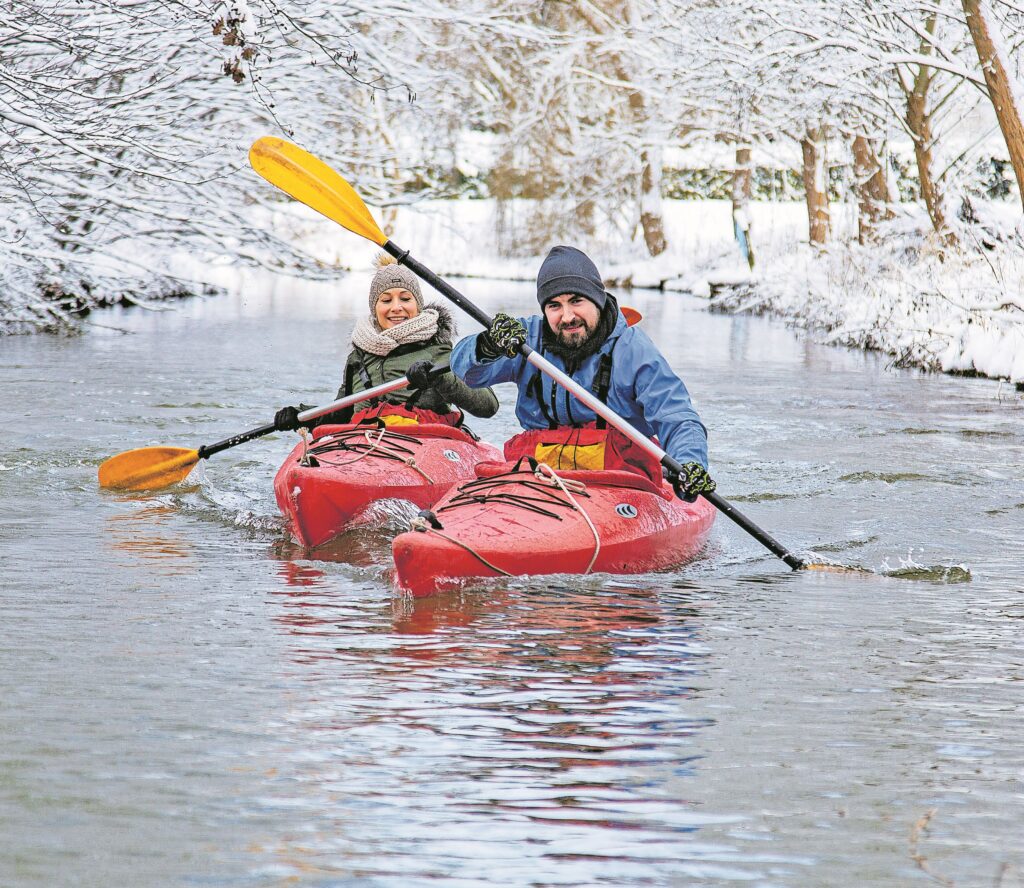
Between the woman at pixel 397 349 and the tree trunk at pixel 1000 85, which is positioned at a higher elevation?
the tree trunk at pixel 1000 85

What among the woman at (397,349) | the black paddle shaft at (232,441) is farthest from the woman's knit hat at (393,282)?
the black paddle shaft at (232,441)

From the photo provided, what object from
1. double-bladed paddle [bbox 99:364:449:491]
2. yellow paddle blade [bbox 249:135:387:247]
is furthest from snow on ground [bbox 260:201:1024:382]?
yellow paddle blade [bbox 249:135:387:247]

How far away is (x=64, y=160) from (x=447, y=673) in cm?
698

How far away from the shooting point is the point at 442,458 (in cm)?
684

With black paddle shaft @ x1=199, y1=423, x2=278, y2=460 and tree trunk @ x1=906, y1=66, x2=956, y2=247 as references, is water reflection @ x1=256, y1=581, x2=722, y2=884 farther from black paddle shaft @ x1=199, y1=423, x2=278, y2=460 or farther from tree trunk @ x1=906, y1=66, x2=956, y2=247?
tree trunk @ x1=906, y1=66, x2=956, y2=247

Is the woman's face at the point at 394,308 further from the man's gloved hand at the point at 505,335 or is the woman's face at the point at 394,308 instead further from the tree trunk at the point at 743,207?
the tree trunk at the point at 743,207

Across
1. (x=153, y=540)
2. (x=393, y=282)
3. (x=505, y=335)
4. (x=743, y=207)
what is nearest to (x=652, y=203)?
(x=743, y=207)

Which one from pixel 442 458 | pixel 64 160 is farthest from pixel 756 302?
pixel 442 458

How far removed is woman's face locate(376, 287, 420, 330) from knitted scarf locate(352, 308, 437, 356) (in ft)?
0.22

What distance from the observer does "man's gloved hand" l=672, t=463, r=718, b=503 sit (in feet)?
17.9

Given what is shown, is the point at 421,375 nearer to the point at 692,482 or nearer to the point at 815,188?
the point at 692,482

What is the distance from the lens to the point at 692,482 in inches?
215

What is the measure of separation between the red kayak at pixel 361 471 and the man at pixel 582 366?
590 millimetres

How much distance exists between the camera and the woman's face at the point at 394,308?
7281 millimetres
